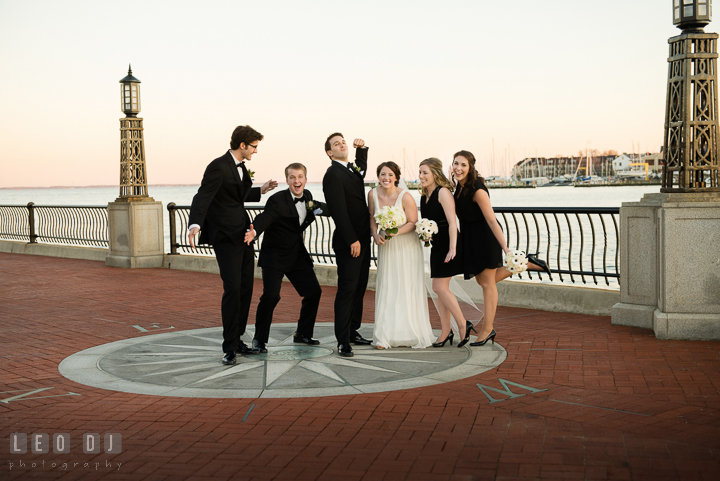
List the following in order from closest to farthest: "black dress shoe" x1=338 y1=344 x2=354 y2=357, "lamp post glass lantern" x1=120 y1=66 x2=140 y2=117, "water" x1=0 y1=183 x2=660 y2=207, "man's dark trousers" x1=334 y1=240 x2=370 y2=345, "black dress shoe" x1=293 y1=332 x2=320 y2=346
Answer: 1. "black dress shoe" x1=338 y1=344 x2=354 y2=357
2. "man's dark trousers" x1=334 y1=240 x2=370 y2=345
3. "black dress shoe" x1=293 y1=332 x2=320 y2=346
4. "lamp post glass lantern" x1=120 y1=66 x2=140 y2=117
5. "water" x1=0 y1=183 x2=660 y2=207

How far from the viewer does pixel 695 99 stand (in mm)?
7082

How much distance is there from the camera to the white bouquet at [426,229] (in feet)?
21.1

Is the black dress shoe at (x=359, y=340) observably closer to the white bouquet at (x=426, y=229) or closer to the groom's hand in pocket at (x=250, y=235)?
the white bouquet at (x=426, y=229)

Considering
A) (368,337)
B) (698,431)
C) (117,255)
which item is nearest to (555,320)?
(368,337)

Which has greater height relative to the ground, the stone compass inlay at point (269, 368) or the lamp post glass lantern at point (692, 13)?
the lamp post glass lantern at point (692, 13)

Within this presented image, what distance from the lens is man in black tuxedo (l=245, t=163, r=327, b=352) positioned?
21.1 ft

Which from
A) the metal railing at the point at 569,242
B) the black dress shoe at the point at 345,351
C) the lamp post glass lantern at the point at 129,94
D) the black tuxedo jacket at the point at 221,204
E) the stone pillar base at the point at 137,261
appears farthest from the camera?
the lamp post glass lantern at the point at 129,94

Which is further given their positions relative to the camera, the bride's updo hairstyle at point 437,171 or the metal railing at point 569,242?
the metal railing at point 569,242

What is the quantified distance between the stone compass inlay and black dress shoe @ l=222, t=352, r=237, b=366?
6 cm

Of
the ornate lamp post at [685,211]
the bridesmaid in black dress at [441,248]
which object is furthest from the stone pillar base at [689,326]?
the bridesmaid in black dress at [441,248]

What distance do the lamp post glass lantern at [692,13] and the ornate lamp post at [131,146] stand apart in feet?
37.4

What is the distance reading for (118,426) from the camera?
441 cm

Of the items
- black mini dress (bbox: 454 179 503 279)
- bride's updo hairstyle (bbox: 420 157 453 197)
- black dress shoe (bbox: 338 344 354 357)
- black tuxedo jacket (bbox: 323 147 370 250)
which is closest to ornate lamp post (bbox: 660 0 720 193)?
black mini dress (bbox: 454 179 503 279)

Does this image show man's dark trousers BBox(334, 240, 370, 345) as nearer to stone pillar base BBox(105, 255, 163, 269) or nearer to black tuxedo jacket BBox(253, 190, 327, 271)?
black tuxedo jacket BBox(253, 190, 327, 271)
